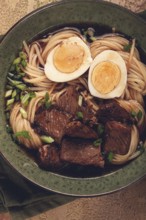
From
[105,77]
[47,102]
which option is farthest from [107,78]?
[47,102]

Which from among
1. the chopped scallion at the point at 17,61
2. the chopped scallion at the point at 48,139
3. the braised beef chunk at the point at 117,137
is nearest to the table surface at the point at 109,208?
the braised beef chunk at the point at 117,137

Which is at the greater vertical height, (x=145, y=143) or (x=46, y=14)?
(x=46, y=14)

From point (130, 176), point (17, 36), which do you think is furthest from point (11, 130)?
point (130, 176)

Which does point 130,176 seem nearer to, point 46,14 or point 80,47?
point 80,47

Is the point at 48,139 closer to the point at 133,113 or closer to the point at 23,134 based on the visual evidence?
the point at 23,134

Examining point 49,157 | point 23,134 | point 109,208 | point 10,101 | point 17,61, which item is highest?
point 17,61

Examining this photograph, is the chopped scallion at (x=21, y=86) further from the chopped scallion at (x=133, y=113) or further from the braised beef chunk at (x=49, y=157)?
the chopped scallion at (x=133, y=113)
